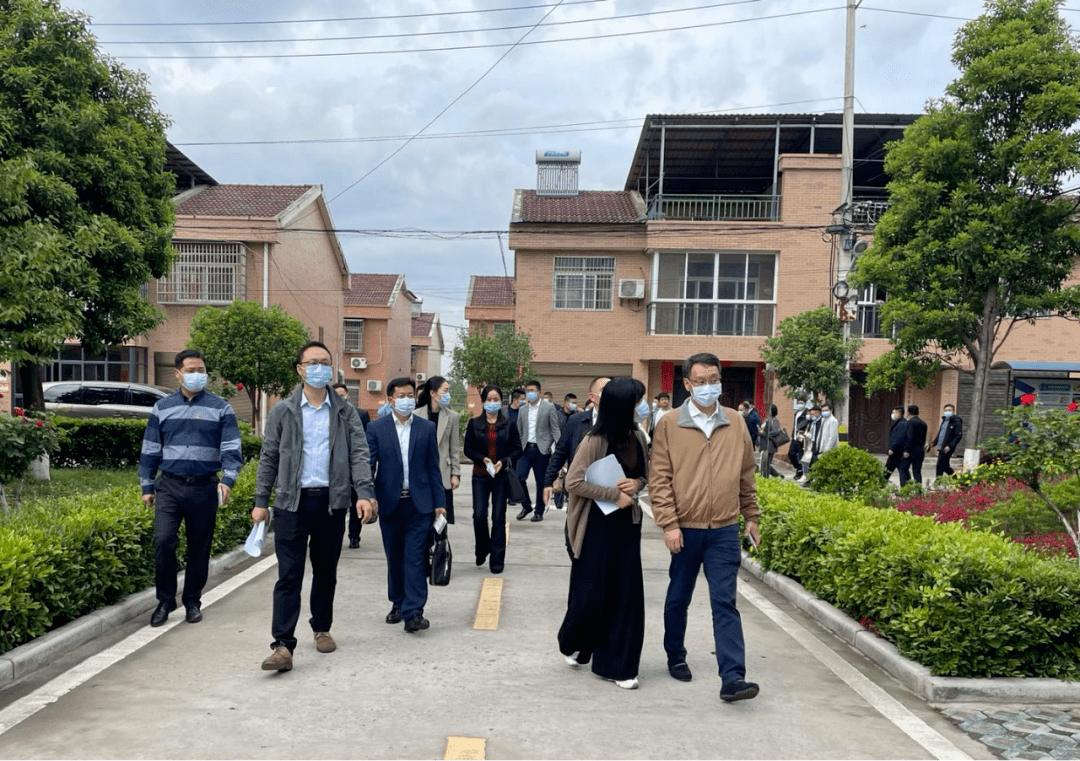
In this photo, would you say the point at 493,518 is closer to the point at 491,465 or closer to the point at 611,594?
the point at 491,465

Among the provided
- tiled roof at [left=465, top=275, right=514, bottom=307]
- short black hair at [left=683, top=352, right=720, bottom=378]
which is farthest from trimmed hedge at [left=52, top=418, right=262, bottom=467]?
tiled roof at [left=465, top=275, right=514, bottom=307]

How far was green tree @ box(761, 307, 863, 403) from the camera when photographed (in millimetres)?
16828

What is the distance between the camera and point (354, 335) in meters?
44.8

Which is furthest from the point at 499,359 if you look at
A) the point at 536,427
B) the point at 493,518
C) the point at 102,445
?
the point at 493,518

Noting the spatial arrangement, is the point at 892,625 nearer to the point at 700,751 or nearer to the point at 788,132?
the point at 700,751

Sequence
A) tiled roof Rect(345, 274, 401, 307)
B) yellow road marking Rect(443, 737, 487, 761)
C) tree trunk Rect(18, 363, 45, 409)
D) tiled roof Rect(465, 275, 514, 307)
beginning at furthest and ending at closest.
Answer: tiled roof Rect(465, 275, 514, 307) < tiled roof Rect(345, 274, 401, 307) < tree trunk Rect(18, 363, 45, 409) < yellow road marking Rect(443, 737, 487, 761)

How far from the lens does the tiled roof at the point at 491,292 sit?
5261 cm

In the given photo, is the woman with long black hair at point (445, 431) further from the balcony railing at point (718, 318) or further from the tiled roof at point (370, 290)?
the tiled roof at point (370, 290)

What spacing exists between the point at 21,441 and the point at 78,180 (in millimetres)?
5974

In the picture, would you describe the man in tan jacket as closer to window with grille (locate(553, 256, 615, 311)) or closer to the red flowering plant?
the red flowering plant

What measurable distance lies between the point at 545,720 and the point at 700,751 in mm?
801

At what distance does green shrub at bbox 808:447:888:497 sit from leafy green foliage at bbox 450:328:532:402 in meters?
15.0

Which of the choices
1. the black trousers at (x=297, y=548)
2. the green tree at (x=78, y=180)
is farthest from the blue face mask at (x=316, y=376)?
the green tree at (x=78, y=180)

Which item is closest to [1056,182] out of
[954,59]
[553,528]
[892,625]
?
[954,59]
